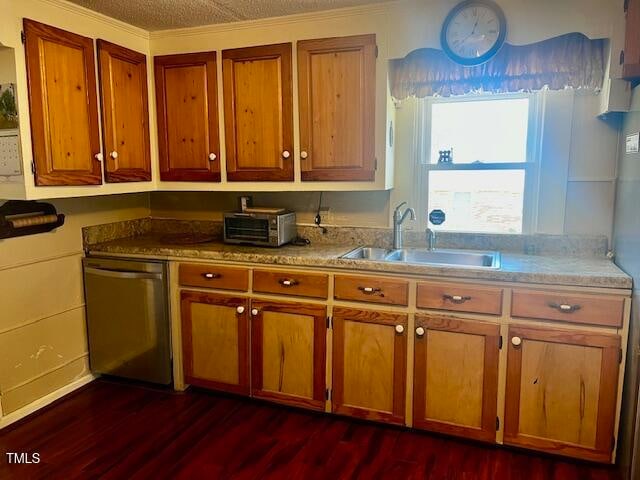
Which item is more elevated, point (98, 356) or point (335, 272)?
point (335, 272)

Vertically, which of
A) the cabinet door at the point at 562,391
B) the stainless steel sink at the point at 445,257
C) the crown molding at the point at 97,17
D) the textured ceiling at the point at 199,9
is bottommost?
the cabinet door at the point at 562,391

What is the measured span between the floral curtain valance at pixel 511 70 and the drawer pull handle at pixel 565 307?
1104mm

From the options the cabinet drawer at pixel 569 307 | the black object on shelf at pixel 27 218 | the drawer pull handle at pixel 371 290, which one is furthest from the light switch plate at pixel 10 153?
the cabinet drawer at pixel 569 307

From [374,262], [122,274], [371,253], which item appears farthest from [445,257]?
[122,274]

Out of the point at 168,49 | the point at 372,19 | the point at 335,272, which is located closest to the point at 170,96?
the point at 168,49

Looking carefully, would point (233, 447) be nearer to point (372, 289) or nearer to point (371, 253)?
point (372, 289)

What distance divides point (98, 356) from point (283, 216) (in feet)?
4.88

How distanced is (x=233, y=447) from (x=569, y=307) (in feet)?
5.71

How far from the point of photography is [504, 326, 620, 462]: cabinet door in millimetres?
2146

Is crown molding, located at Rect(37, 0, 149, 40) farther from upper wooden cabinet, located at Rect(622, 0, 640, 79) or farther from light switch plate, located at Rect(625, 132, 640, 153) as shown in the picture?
light switch plate, located at Rect(625, 132, 640, 153)

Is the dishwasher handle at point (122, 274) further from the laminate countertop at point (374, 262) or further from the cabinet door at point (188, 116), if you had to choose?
the cabinet door at point (188, 116)

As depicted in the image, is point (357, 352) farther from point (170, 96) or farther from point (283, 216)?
point (170, 96)

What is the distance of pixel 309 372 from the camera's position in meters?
2.65

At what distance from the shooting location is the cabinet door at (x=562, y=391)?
215 cm
